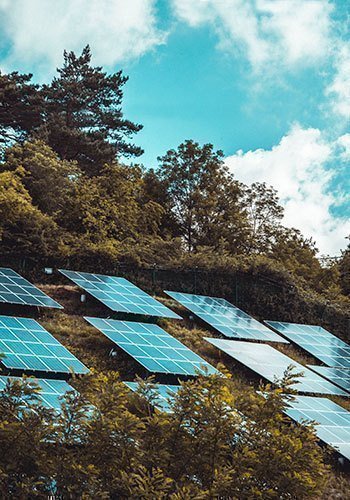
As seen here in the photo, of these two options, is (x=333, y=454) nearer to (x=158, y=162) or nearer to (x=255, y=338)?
(x=255, y=338)

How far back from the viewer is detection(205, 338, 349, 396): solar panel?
24758 millimetres

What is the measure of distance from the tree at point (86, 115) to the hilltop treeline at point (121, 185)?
8 cm

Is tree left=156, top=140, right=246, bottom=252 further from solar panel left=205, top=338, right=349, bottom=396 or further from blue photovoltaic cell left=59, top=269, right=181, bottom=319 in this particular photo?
solar panel left=205, top=338, right=349, bottom=396

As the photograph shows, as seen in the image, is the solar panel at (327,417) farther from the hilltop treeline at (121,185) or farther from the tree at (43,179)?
the tree at (43,179)

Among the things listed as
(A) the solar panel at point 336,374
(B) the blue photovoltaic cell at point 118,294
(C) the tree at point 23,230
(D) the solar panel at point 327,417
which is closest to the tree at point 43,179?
(C) the tree at point 23,230

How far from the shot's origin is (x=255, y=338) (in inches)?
1168

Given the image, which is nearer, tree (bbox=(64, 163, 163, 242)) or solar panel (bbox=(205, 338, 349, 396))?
solar panel (bbox=(205, 338, 349, 396))

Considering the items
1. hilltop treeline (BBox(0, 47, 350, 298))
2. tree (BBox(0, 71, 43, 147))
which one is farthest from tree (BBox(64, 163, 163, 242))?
tree (BBox(0, 71, 43, 147))

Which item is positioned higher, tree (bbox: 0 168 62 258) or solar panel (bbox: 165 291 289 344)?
tree (bbox: 0 168 62 258)

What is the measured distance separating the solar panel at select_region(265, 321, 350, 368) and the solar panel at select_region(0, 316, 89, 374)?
13448 millimetres

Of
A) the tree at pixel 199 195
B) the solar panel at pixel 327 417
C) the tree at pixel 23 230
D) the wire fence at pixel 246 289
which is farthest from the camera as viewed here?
the tree at pixel 199 195

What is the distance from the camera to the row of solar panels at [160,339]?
2034cm

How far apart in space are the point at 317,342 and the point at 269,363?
7.19 metres

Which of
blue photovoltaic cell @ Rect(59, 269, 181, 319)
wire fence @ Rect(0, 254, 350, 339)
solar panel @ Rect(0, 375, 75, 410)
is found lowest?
solar panel @ Rect(0, 375, 75, 410)
